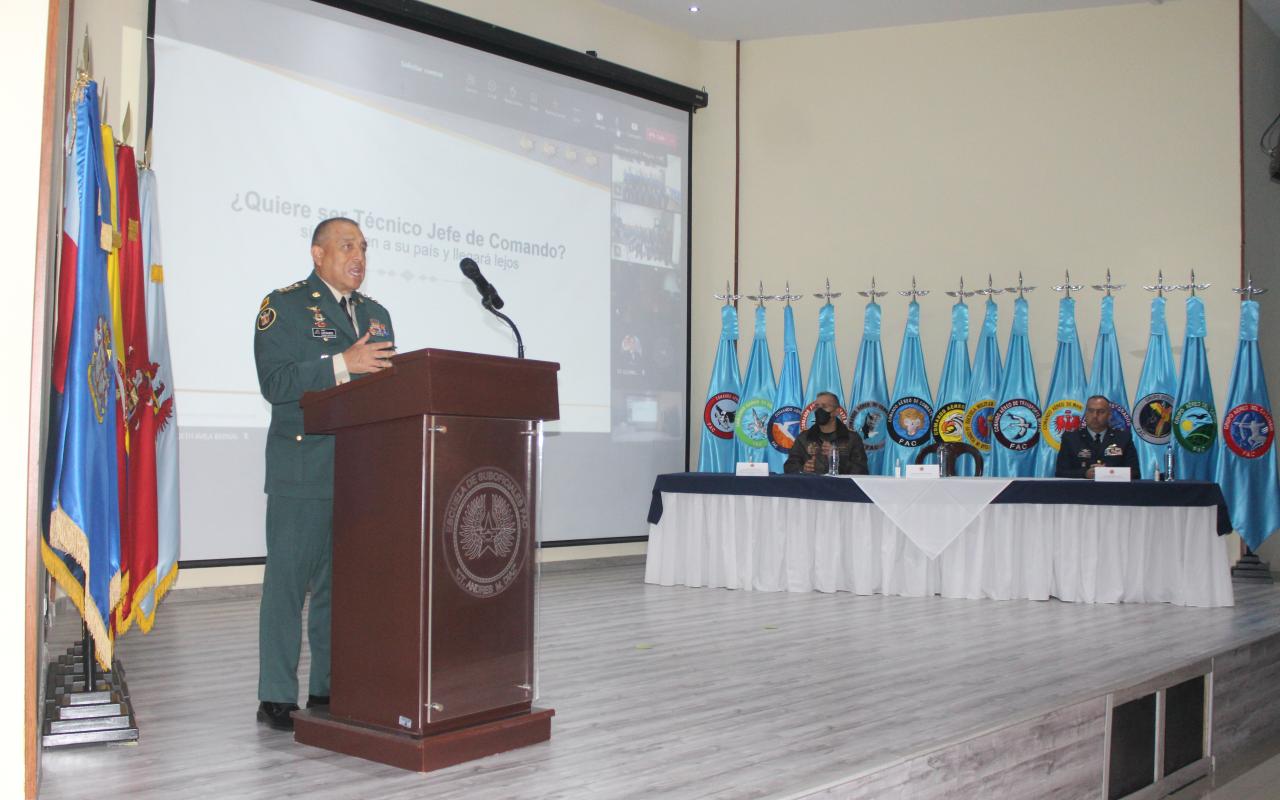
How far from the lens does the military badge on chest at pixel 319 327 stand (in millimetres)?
2822

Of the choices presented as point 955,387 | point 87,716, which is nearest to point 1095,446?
point 955,387

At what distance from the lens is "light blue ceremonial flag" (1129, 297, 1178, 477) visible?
7.19 metres

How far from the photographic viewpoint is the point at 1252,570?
7.31 meters

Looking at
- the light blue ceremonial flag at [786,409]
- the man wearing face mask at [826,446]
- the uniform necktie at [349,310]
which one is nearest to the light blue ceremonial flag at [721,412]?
the light blue ceremonial flag at [786,409]

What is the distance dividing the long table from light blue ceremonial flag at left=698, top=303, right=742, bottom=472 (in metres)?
1.54

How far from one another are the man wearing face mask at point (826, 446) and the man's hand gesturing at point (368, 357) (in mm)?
4302

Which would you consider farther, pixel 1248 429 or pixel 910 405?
pixel 910 405

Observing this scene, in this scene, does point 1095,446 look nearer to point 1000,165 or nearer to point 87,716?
point 1000,165

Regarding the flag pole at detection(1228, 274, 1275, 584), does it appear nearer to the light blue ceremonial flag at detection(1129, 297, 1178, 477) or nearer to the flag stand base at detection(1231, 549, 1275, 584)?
the flag stand base at detection(1231, 549, 1275, 584)

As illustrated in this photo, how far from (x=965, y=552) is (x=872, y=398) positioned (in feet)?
6.89

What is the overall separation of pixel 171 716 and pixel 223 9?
4.20 metres

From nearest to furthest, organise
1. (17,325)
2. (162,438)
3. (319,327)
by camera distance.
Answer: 1. (17,325)
2. (319,327)
3. (162,438)

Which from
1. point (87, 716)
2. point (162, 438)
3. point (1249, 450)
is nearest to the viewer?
point (87, 716)

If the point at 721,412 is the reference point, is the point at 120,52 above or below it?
above
